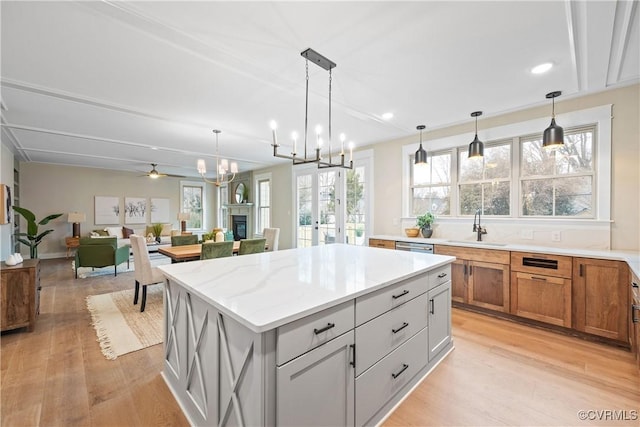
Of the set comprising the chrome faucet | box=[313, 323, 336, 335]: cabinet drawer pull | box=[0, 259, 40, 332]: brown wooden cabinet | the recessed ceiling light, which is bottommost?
box=[0, 259, 40, 332]: brown wooden cabinet

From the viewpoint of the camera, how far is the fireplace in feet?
28.7

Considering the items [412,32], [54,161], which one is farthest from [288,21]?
[54,161]

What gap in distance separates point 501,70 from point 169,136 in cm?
472

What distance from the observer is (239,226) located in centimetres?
897

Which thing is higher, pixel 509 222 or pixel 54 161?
pixel 54 161

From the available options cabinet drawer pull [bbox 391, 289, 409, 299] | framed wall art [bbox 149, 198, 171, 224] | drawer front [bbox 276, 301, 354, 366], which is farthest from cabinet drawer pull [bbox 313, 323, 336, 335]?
framed wall art [bbox 149, 198, 171, 224]

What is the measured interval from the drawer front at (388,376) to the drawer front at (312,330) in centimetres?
37

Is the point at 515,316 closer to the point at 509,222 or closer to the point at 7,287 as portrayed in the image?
the point at 509,222

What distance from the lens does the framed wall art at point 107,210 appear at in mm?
8109

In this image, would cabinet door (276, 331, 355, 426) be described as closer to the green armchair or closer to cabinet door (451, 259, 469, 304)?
cabinet door (451, 259, 469, 304)

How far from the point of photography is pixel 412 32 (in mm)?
1980

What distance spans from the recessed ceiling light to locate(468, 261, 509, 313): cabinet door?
201 cm

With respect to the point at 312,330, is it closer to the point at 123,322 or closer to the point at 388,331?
the point at 388,331

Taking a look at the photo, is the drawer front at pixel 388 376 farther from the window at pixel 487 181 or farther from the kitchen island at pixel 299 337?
the window at pixel 487 181
